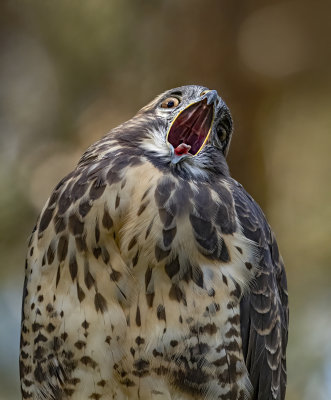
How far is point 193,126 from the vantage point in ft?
11.3

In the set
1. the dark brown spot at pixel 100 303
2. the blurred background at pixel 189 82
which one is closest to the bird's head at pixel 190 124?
the dark brown spot at pixel 100 303

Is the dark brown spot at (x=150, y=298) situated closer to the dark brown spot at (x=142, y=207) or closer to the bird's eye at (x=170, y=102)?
the dark brown spot at (x=142, y=207)

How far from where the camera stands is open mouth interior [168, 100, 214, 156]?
340 centimetres

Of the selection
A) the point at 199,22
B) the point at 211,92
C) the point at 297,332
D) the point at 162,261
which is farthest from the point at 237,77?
the point at 162,261

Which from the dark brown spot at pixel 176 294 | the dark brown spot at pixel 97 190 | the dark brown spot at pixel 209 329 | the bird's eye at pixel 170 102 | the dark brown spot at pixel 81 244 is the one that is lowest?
the dark brown spot at pixel 209 329

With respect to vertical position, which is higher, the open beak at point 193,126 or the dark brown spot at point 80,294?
the open beak at point 193,126

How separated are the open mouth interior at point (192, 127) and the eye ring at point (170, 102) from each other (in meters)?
0.10

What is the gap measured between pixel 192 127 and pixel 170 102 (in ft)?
0.63

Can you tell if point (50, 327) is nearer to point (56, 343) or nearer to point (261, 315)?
point (56, 343)

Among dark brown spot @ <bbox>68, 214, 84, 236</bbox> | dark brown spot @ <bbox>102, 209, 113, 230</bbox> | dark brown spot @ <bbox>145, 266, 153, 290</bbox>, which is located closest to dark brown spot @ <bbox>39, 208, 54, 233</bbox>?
dark brown spot @ <bbox>68, 214, 84, 236</bbox>

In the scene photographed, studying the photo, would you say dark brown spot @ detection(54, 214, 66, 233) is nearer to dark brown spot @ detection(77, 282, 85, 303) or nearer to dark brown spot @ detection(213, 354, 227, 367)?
dark brown spot @ detection(77, 282, 85, 303)

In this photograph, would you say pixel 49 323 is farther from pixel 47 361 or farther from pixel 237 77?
pixel 237 77

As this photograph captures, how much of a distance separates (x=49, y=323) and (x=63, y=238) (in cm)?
33

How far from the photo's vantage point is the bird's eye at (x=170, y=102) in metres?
3.52
